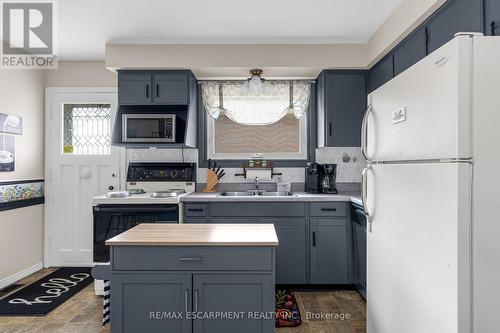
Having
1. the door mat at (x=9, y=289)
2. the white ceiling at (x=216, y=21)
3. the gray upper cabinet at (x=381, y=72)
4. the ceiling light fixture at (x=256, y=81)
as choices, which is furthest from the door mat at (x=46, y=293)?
the gray upper cabinet at (x=381, y=72)

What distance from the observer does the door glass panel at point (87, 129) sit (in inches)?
148

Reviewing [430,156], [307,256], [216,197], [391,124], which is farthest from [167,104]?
[430,156]

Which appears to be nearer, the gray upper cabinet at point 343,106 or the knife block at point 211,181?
the gray upper cabinet at point 343,106

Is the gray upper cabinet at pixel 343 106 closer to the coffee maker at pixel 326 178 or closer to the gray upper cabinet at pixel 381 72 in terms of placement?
the gray upper cabinet at pixel 381 72

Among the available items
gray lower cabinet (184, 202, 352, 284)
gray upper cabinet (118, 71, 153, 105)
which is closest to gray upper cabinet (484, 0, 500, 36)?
gray lower cabinet (184, 202, 352, 284)

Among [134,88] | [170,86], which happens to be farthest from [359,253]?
[134,88]

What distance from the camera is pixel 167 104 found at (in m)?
3.33

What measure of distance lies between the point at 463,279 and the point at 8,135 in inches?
152

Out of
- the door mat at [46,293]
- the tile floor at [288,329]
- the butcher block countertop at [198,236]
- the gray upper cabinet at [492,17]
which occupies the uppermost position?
the gray upper cabinet at [492,17]

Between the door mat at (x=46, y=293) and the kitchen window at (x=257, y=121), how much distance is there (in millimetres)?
1947

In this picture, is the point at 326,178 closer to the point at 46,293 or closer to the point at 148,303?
the point at 148,303

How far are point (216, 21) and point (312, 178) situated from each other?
193 cm

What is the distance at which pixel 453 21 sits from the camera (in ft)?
6.39

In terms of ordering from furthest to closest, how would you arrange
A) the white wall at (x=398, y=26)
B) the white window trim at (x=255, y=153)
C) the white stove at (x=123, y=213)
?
the white window trim at (x=255, y=153) → the white stove at (x=123, y=213) → the white wall at (x=398, y=26)
